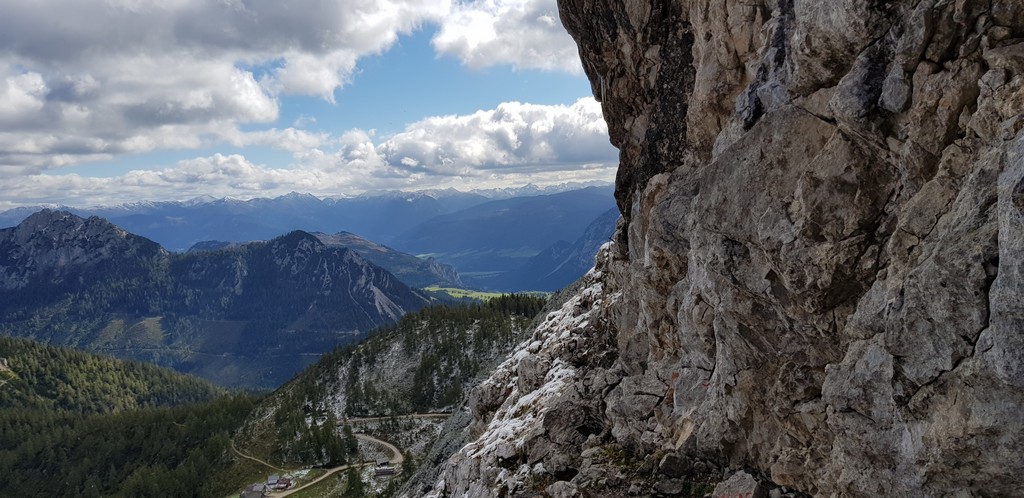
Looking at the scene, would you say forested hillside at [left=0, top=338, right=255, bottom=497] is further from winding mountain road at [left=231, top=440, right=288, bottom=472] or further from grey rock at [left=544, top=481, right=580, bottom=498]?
grey rock at [left=544, top=481, right=580, bottom=498]

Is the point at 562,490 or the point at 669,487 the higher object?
the point at 669,487

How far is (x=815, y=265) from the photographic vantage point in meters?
16.3

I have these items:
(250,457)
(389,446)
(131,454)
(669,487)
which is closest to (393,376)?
(389,446)

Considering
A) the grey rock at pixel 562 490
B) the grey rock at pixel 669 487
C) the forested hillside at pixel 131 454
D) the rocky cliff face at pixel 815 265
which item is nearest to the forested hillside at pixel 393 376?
the forested hillside at pixel 131 454

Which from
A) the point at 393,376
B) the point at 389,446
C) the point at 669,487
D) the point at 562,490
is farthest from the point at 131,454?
the point at 669,487

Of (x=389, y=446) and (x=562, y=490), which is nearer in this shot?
(x=562, y=490)

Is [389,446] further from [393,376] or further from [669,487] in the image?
[669,487]

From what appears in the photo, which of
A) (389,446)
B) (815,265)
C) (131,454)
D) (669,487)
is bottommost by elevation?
(131,454)

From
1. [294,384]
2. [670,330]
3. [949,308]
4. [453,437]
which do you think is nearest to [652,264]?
[670,330]

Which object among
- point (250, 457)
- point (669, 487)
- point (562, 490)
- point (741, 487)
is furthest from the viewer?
point (250, 457)

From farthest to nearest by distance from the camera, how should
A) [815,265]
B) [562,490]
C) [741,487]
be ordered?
[562,490] → [741,487] → [815,265]

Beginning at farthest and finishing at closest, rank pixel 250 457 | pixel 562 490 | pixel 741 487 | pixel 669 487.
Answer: pixel 250 457 → pixel 562 490 → pixel 669 487 → pixel 741 487

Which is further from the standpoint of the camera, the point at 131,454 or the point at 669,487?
the point at 131,454

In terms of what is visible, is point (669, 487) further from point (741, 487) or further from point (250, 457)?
point (250, 457)
